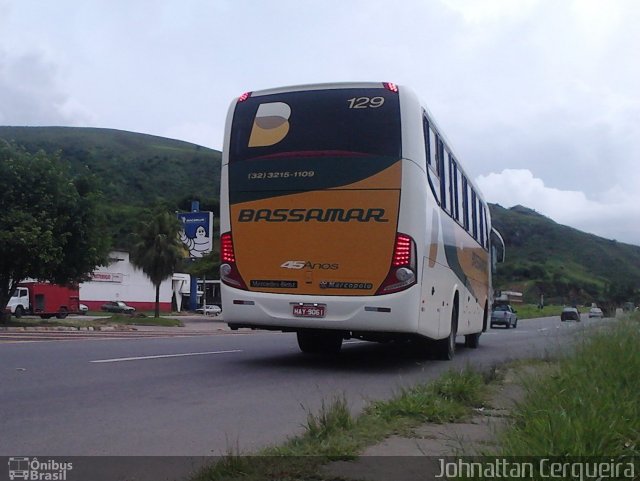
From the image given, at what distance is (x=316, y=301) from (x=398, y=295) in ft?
3.84

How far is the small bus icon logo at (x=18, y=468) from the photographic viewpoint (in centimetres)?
533

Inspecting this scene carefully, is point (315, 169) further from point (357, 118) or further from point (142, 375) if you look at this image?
point (142, 375)

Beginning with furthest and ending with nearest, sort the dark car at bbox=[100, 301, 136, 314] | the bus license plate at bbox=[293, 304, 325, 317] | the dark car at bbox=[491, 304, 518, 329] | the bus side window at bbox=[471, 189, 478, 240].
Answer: the dark car at bbox=[100, 301, 136, 314] < the dark car at bbox=[491, 304, 518, 329] < the bus side window at bbox=[471, 189, 478, 240] < the bus license plate at bbox=[293, 304, 325, 317]

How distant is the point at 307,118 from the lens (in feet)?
37.1

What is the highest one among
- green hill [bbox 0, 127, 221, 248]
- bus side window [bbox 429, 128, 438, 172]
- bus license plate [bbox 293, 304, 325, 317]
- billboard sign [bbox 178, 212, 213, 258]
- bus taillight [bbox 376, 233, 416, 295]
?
green hill [bbox 0, 127, 221, 248]

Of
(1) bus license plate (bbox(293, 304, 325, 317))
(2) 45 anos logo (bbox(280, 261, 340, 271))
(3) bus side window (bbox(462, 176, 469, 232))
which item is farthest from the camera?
(3) bus side window (bbox(462, 176, 469, 232))

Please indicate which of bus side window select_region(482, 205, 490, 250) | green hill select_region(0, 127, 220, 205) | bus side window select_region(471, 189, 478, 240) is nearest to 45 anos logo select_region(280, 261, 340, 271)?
bus side window select_region(471, 189, 478, 240)

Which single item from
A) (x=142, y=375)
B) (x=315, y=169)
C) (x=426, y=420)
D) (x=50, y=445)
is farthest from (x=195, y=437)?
(x=315, y=169)

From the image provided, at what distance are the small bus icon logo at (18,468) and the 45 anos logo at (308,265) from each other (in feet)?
18.8

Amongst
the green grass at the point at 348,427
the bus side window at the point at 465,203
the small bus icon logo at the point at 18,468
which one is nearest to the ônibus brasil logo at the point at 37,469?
the small bus icon logo at the point at 18,468

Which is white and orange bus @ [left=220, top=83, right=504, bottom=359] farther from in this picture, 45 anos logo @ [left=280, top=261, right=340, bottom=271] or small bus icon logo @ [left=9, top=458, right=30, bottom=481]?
small bus icon logo @ [left=9, top=458, right=30, bottom=481]

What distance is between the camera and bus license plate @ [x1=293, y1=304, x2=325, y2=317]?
35.3 ft

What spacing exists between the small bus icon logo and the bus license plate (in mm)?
5476

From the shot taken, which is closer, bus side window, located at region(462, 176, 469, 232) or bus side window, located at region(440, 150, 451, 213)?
bus side window, located at region(440, 150, 451, 213)
